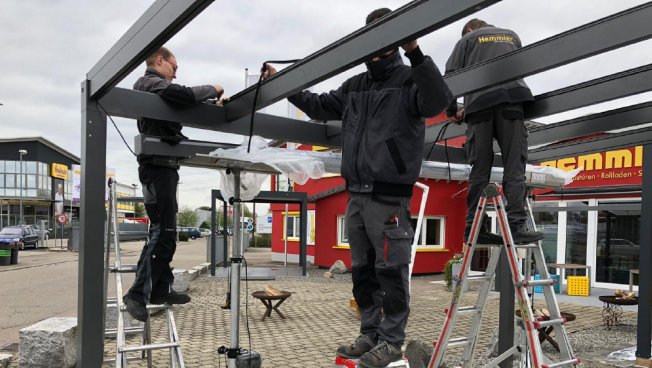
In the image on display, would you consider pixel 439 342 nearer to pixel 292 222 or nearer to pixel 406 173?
pixel 406 173

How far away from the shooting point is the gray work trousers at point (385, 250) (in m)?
2.95

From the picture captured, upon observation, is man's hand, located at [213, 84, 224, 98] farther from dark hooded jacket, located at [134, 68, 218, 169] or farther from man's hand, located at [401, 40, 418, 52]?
man's hand, located at [401, 40, 418, 52]

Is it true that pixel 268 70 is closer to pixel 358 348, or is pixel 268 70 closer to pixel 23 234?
pixel 358 348

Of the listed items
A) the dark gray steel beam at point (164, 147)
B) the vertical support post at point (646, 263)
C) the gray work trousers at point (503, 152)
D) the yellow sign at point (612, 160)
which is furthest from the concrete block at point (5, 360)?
the yellow sign at point (612, 160)

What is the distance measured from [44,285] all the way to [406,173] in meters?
15.5

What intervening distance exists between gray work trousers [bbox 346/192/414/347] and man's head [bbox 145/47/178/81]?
234cm

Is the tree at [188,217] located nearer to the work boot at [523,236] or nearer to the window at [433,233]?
the window at [433,233]

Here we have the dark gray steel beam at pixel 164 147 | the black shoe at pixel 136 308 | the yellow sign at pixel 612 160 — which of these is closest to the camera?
the dark gray steel beam at pixel 164 147

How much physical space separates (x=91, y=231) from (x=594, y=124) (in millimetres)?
4661

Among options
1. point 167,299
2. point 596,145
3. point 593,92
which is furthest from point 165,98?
point 596,145

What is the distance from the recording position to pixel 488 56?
3.92 meters

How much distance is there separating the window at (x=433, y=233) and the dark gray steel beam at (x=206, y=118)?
44.8ft

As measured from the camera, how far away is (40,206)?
57.2 metres

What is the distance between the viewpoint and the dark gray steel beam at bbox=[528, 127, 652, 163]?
17.9 feet
